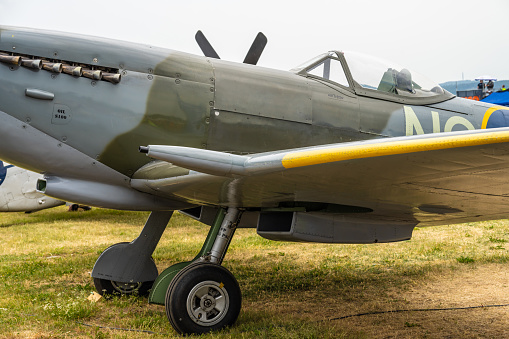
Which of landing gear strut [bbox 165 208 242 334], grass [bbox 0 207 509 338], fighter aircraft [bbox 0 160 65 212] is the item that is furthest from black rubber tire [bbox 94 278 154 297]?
fighter aircraft [bbox 0 160 65 212]

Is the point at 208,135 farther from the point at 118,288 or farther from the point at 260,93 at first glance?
the point at 118,288

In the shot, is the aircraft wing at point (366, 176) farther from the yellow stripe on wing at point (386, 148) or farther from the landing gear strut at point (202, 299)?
the landing gear strut at point (202, 299)

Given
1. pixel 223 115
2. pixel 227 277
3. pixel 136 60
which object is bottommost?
pixel 227 277

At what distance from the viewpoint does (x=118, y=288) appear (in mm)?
4945

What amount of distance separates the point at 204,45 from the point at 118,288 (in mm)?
2952

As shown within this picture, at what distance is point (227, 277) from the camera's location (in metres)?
3.79

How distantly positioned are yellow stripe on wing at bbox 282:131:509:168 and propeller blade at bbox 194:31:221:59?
3.37m

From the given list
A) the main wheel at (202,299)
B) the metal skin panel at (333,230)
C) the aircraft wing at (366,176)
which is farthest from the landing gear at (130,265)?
the metal skin panel at (333,230)

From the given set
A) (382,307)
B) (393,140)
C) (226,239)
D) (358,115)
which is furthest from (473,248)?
(393,140)

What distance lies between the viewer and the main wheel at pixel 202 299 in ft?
11.8

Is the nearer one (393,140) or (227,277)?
(393,140)

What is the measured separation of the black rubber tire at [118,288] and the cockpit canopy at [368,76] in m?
2.72

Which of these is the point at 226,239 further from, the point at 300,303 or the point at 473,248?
the point at 473,248

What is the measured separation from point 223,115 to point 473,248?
5.38 meters
